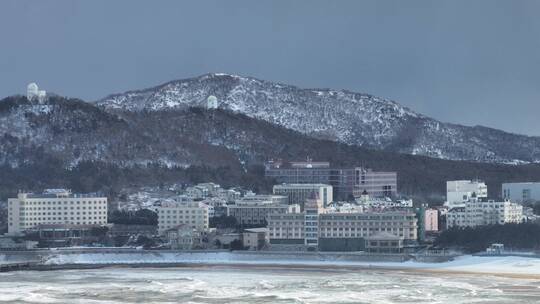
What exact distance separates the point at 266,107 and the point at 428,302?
113170mm

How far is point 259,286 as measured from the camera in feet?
204

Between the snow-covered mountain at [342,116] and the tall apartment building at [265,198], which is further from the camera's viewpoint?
the snow-covered mountain at [342,116]

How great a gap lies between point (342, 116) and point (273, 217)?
85.2m

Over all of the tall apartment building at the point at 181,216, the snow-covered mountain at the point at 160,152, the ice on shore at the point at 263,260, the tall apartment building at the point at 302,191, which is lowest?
the ice on shore at the point at 263,260

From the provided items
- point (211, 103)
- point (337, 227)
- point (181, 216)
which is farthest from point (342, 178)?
point (211, 103)

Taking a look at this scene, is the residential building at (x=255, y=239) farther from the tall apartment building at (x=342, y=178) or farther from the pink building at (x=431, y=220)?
the tall apartment building at (x=342, y=178)

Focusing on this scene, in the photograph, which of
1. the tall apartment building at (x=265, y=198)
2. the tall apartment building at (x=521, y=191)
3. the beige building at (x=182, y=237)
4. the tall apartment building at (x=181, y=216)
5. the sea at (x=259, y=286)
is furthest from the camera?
the tall apartment building at (x=521, y=191)

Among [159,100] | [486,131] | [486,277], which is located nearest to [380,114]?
[486,131]

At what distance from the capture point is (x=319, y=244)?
84125mm

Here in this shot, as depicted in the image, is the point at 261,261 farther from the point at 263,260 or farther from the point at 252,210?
the point at 252,210

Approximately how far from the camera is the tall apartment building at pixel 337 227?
84062 millimetres

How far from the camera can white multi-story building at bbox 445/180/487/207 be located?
106 m

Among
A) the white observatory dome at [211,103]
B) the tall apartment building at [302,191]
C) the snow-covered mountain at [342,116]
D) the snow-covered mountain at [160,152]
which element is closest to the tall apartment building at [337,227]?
the tall apartment building at [302,191]

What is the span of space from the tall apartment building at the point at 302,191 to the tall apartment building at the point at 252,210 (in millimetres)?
4331
